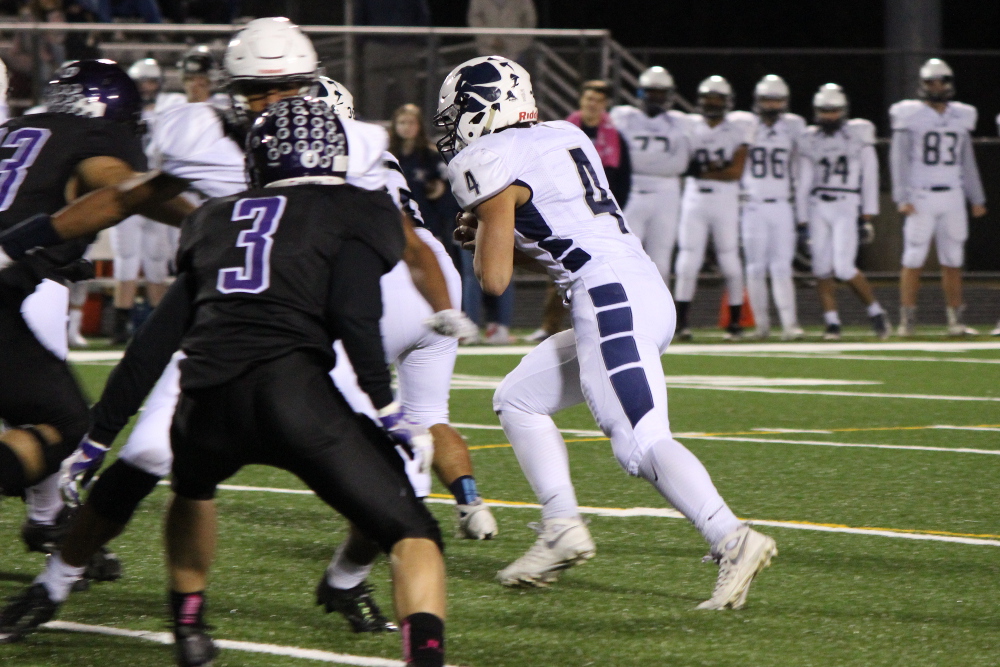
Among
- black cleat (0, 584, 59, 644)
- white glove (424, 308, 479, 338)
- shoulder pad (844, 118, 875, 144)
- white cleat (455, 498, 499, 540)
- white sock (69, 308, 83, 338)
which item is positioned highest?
white glove (424, 308, 479, 338)

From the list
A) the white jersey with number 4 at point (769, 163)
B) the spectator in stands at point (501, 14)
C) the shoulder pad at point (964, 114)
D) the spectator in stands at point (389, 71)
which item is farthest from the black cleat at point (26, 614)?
the spectator in stands at point (501, 14)

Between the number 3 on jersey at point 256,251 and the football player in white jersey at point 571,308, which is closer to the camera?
the number 3 on jersey at point 256,251

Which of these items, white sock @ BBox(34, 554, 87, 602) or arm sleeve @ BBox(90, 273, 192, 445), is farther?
white sock @ BBox(34, 554, 87, 602)

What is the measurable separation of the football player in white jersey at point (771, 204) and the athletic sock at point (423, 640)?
995 centimetres

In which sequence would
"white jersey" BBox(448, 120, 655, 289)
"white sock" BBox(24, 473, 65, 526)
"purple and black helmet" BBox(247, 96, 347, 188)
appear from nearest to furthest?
"purple and black helmet" BBox(247, 96, 347, 188) < "white jersey" BBox(448, 120, 655, 289) < "white sock" BBox(24, 473, 65, 526)

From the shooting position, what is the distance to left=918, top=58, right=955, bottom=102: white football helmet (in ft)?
41.2

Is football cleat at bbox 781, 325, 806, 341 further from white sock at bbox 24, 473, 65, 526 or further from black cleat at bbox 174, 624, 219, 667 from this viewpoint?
black cleat at bbox 174, 624, 219, 667

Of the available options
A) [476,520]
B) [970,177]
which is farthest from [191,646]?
[970,177]

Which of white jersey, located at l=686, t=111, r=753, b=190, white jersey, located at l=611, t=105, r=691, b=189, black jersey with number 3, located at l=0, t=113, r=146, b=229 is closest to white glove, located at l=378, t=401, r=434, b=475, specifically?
black jersey with number 3, located at l=0, t=113, r=146, b=229

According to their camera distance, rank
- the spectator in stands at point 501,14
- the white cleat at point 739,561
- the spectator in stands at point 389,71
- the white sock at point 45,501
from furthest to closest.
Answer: the spectator in stands at point 501,14 → the spectator in stands at point 389,71 → the white sock at point 45,501 → the white cleat at point 739,561

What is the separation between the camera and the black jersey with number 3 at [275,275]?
311 centimetres

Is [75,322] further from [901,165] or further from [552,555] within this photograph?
[552,555]

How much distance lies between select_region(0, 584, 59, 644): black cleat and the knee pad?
0.35 meters

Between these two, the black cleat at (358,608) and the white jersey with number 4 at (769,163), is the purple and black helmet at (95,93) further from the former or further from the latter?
the white jersey with number 4 at (769,163)
